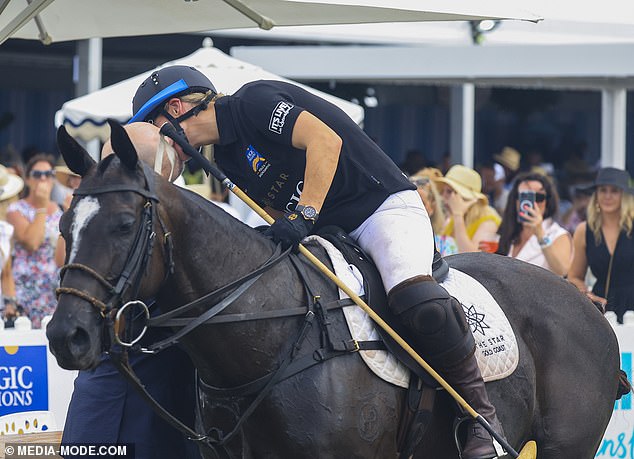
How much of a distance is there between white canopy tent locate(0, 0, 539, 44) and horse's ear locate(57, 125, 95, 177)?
7.72 feet

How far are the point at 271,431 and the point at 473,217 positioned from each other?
18.4 feet

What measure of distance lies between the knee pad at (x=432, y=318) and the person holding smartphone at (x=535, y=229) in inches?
160

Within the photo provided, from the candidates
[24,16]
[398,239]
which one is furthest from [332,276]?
[24,16]

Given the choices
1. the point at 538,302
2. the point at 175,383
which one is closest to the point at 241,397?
the point at 175,383

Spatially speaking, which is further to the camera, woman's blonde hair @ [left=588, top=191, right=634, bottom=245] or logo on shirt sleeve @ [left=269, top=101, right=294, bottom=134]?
woman's blonde hair @ [left=588, top=191, right=634, bottom=245]

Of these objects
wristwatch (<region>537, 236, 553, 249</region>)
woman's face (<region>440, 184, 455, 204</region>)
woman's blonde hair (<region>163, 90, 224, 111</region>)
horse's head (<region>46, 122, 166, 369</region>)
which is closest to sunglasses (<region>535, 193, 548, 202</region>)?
wristwatch (<region>537, 236, 553, 249</region>)

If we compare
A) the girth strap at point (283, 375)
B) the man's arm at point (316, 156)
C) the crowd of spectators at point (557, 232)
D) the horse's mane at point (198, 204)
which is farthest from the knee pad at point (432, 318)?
the crowd of spectators at point (557, 232)

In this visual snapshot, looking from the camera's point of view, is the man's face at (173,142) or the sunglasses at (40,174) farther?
the sunglasses at (40,174)

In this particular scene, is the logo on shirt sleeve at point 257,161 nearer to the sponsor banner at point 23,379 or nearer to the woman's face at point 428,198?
the sponsor banner at point 23,379

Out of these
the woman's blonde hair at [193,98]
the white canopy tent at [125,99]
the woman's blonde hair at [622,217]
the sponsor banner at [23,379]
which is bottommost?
the sponsor banner at [23,379]

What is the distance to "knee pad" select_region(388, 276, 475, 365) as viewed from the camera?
4.45 meters

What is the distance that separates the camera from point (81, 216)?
152 inches

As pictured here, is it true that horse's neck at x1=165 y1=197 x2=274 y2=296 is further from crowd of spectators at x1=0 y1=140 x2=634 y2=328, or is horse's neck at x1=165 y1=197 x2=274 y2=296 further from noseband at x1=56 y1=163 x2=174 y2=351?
crowd of spectators at x1=0 y1=140 x2=634 y2=328

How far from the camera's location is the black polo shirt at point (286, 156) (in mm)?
4406
